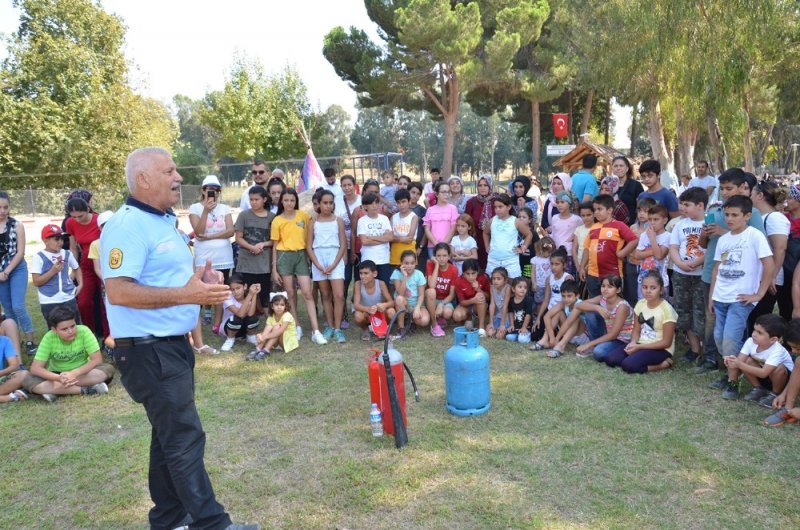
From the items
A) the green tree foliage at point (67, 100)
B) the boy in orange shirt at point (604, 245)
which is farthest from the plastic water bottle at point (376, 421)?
the green tree foliage at point (67, 100)

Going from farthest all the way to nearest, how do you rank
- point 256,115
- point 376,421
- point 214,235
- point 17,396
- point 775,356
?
point 256,115, point 214,235, point 17,396, point 775,356, point 376,421

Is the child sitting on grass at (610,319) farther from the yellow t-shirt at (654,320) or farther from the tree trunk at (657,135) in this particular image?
the tree trunk at (657,135)

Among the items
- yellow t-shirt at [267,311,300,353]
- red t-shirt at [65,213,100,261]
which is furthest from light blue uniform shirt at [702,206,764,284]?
red t-shirt at [65,213,100,261]

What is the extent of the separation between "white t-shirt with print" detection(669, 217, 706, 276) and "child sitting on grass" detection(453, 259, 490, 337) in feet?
7.31

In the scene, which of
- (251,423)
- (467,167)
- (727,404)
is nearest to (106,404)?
(251,423)

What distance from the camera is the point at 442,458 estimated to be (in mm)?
3744

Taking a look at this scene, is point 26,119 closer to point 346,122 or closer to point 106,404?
point 106,404

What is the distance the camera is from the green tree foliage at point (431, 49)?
2033 cm

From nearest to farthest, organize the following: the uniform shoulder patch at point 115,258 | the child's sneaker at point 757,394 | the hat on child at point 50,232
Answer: the uniform shoulder patch at point 115,258, the child's sneaker at point 757,394, the hat on child at point 50,232

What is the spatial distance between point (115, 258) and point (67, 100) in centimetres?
2771

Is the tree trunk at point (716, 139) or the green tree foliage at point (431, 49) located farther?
the green tree foliage at point (431, 49)

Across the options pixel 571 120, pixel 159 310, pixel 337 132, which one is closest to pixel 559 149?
pixel 571 120

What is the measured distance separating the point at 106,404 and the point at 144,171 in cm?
331

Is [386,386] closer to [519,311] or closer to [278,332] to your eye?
[278,332]
